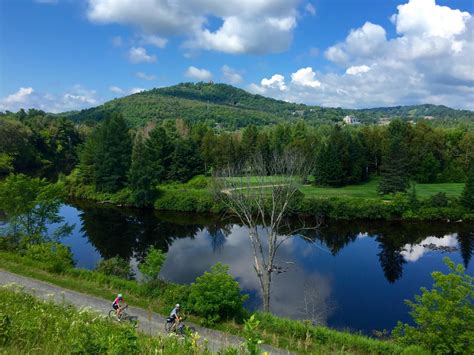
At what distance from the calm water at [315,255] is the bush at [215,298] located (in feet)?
25.9

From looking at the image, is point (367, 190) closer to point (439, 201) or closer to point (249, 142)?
point (439, 201)

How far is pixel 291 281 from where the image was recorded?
28.2m

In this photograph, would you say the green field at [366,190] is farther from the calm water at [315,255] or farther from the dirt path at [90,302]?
the dirt path at [90,302]

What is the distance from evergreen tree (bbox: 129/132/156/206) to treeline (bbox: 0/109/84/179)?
89.2 ft

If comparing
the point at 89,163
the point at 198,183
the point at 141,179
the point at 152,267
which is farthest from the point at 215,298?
the point at 89,163

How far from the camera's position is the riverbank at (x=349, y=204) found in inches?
1843

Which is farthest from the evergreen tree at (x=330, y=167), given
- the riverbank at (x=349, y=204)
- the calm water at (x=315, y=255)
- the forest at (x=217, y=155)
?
the calm water at (x=315, y=255)

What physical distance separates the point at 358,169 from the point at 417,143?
48.8 ft

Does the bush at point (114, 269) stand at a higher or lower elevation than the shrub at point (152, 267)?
lower

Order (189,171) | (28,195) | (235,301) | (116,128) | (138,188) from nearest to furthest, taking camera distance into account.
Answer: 1. (235,301)
2. (28,195)
3. (138,188)
4. (116,128)
5. (189,171)

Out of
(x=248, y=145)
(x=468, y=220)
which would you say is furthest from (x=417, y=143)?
(x=248, y=145)

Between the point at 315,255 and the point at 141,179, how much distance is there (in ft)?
91.8

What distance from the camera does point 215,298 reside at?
1391 cm

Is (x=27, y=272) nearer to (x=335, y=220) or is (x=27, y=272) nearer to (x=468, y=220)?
(x=335, y=220)
